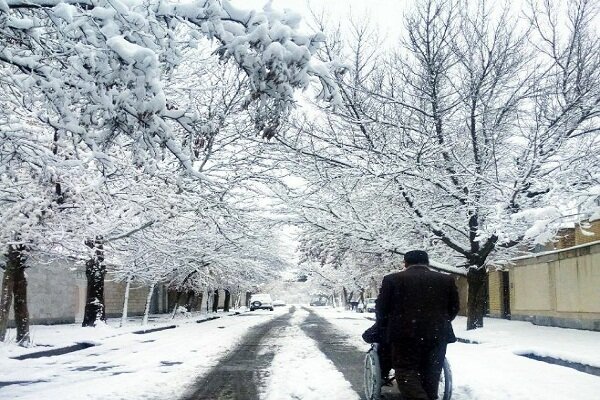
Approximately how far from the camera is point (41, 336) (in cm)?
1697

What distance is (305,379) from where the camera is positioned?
9.41 meters

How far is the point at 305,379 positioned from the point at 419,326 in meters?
4.42

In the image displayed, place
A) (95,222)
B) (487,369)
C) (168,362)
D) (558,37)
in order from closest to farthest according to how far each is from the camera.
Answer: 1. (487,369)
2. (168,362)
3. (95,222)
4. (558,37)

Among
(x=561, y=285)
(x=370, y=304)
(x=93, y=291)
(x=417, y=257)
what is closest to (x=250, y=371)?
(x=417, y=257)

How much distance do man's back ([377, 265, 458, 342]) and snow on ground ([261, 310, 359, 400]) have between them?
2563 millimetres

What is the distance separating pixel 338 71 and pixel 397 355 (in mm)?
2705

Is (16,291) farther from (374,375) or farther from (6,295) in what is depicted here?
(374,375)

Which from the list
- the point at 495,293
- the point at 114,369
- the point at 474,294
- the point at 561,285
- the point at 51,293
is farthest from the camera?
the point at 495,293

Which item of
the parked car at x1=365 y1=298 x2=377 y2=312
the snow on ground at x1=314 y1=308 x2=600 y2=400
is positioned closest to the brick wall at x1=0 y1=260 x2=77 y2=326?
the snow on ground at x1=314 y1=308 x2=600 y2=400

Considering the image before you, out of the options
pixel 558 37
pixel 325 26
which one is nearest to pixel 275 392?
pixel 325 26

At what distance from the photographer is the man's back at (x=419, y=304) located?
5465 mm

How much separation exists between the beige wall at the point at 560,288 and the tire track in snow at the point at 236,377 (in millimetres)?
10480

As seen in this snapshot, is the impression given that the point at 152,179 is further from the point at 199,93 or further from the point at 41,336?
the point at 41,336

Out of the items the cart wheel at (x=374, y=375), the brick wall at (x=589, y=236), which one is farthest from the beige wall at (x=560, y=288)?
the cart wheel at (x=374, y=375)
